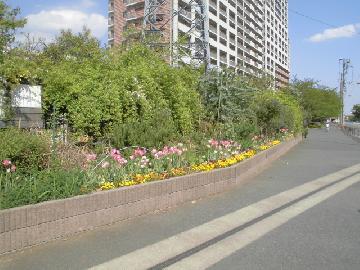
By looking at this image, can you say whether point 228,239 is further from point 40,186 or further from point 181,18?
point 181,18

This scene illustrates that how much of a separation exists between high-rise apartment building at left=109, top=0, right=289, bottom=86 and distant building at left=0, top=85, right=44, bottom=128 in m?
45.6

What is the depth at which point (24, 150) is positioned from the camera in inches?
263

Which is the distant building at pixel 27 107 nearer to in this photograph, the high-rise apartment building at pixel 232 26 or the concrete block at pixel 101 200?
the concrete block at pixel 101 200

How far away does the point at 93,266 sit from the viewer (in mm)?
4977

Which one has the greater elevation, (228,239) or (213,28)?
(213,28)

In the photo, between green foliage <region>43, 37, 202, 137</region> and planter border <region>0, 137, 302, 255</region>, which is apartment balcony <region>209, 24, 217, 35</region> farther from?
planter border <region>0, 137, 302, 255</region>

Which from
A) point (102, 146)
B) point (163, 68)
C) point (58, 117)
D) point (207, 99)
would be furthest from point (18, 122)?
point (207, 99)

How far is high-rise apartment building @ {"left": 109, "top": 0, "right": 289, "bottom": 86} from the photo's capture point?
77744 millimetres

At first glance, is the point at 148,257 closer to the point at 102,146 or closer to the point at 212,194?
the point at 212,194

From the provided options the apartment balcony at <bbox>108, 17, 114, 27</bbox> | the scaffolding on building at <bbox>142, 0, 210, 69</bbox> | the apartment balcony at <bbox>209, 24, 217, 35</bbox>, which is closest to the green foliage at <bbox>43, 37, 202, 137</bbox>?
the scaffolding on building at <bbox>142, 0, 210, 69</bbox>

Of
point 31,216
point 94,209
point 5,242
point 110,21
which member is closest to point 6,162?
point 31,216

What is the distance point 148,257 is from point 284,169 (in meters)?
9.08

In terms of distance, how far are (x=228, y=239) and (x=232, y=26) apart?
104 m

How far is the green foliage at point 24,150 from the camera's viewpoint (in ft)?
21.2
